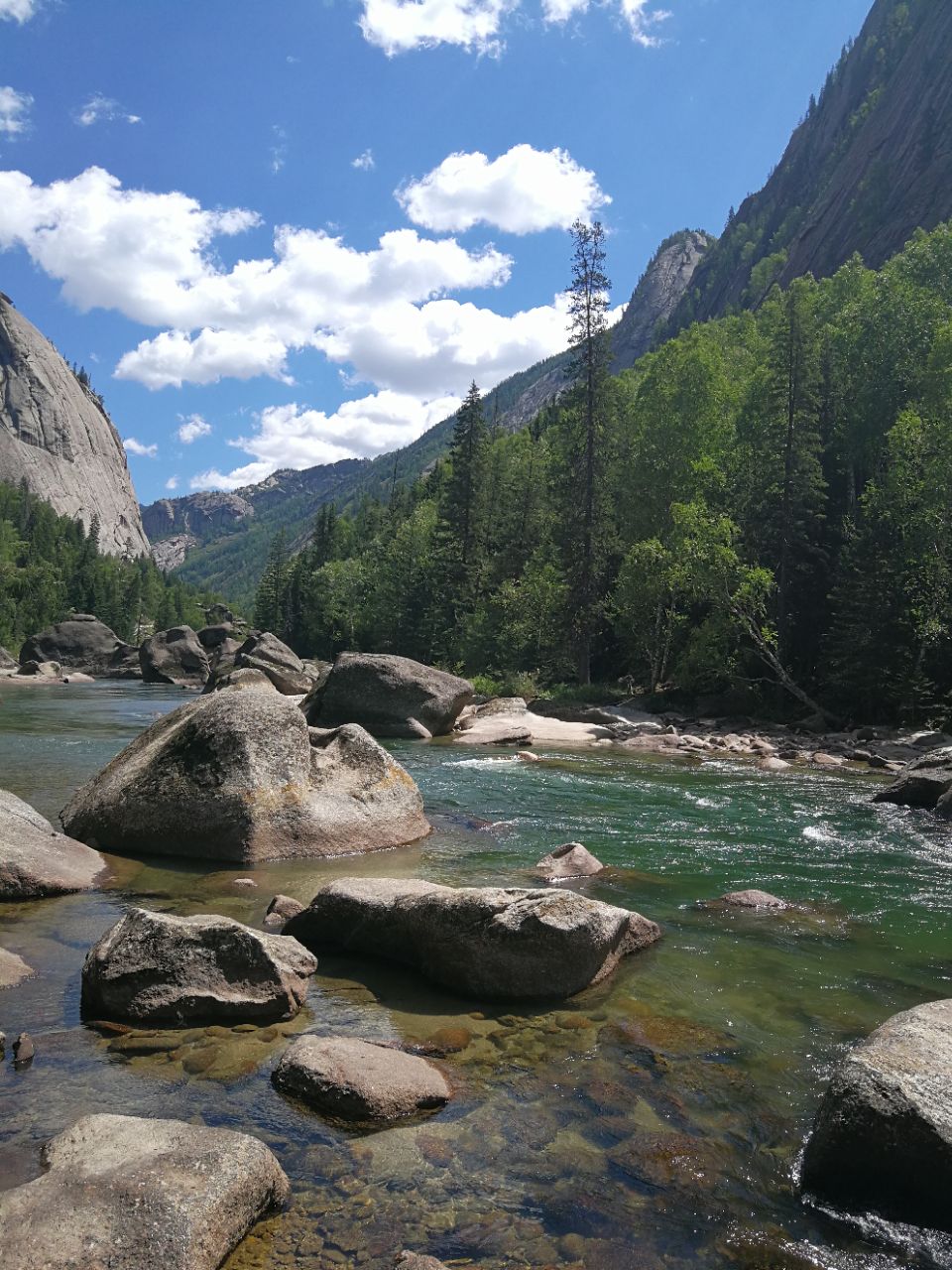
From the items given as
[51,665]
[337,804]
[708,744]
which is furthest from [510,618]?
[51,665]

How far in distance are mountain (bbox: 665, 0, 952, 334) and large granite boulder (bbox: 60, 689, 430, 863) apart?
81.4 metres

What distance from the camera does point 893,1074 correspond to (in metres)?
4.76

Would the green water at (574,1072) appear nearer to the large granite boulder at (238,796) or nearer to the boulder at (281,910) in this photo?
the boulder at (281,910)

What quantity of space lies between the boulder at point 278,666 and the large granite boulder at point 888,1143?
40264 mm

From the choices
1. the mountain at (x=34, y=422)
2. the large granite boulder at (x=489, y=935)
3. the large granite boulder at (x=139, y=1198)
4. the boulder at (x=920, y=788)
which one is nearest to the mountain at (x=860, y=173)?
the boulder at (x=920, y=788)

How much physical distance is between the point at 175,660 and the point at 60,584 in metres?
71.1

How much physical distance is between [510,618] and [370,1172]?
4419 cm

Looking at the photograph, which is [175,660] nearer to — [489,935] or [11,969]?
[11,969]

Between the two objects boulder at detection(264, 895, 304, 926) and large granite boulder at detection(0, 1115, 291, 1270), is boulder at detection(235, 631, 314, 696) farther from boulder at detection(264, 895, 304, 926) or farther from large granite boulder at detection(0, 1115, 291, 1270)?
large granite boulder at detection(0, 1115, 291, 1270)

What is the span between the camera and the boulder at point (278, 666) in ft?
150

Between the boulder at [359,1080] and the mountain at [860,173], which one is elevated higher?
the mountain at [860,173]

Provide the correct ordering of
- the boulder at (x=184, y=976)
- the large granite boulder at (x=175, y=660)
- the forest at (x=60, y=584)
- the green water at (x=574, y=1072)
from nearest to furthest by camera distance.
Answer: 1. the green water at (x=574, y=1072)
2. the boulder at (x=184, y=976)
3. the large granite boulder at (x=175, y=660)
4. the forest at (x=60, y=584)

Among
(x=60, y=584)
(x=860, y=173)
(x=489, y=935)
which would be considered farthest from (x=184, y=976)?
(x=60, y=584)

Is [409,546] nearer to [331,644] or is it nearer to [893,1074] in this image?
[331,644]
